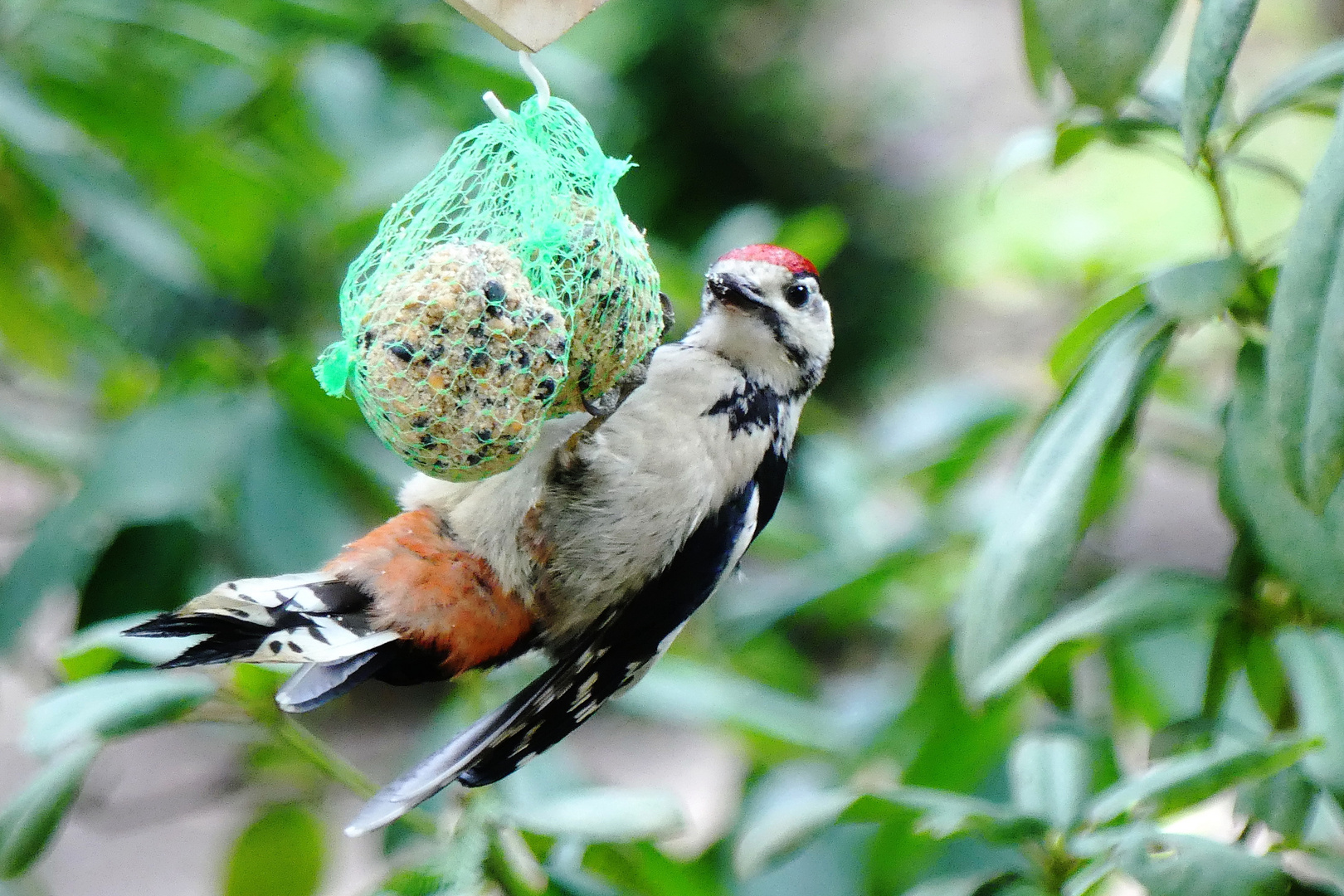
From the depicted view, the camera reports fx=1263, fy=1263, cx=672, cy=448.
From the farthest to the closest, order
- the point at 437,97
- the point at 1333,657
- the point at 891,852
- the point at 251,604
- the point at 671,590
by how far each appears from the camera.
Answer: the point at 437,97, the point at 891,852, the point at 671,590, the point at 1333,657, the point at 251,604

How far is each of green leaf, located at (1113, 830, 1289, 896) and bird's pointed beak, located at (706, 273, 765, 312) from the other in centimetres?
72

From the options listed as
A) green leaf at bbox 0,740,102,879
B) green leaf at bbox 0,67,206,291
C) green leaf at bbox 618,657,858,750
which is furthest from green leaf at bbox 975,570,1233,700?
green leaf at bbox 0,67,206,291

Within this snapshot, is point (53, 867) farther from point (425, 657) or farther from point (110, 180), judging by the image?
point (425, 657)

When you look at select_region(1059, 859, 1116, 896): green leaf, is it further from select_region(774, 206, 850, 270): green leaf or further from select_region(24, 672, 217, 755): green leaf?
select_region(774, 206, 850, 270): green leaf

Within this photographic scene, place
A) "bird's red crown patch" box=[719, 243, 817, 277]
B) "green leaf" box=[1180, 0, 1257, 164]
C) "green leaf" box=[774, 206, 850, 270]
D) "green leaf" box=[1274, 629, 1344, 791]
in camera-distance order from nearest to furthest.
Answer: "green leaf" box=[1180, 0, 1257, 164]
"green leaf" box=[1274, 629, 1344, 791]
"bird's red crown patch" box=[719, 243, 817, 277]
"green leaf" box=[774, 206, 850, 270]

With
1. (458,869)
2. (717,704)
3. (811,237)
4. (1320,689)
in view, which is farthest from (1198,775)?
(811,237)

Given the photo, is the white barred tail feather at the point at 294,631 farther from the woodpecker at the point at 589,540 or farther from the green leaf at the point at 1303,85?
the green leaf at the point at 1303,85

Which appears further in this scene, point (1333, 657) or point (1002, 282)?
point (1002, 282)

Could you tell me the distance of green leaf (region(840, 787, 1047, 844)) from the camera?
1266 mm

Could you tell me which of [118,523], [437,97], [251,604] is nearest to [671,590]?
[251,604]

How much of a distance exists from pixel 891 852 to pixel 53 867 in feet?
13.6

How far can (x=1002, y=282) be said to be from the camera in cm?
387

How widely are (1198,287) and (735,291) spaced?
512 mm

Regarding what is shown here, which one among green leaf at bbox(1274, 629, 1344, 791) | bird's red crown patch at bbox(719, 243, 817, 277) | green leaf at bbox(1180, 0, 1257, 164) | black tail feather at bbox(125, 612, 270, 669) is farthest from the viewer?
bird's red crown patch at bbox(719, 243, 817, 277)
